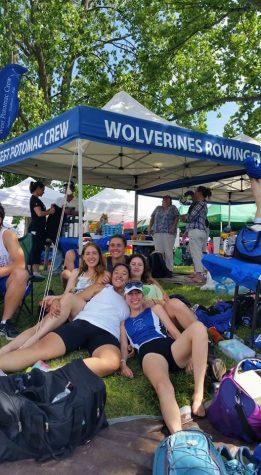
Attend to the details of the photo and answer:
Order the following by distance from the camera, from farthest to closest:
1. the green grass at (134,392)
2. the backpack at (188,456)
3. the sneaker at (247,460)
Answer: the green grass at (134,392), the sneaker at (247,460), the backpack at (188,456)

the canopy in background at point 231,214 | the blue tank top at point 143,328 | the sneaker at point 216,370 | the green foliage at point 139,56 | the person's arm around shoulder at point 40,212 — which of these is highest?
the green foliage at point 139,56

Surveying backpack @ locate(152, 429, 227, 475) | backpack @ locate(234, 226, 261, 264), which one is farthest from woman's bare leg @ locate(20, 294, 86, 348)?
backpack @ locate(152, 429, 227, 475)

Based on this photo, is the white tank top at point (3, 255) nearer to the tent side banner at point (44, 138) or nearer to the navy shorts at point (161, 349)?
the tent side banner at point (44, 138)

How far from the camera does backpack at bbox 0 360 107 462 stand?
201 centimetres

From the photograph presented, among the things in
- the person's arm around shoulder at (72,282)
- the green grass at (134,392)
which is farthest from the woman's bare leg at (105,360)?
the person's arm around shoulder at (72,282)

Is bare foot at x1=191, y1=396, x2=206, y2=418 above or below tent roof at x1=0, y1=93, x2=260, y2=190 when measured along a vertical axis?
below

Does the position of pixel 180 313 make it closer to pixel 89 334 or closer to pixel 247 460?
pixel 89 334

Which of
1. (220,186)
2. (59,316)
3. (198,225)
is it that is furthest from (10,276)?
(220,186)

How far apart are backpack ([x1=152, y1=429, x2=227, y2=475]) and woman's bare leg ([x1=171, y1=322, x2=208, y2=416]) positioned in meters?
0.60

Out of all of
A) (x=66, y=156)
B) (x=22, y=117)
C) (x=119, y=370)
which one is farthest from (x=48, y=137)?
(x=22, y=117)

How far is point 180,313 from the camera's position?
3395 mm

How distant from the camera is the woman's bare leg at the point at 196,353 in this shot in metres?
2.55

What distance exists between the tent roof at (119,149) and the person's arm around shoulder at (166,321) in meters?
2.28

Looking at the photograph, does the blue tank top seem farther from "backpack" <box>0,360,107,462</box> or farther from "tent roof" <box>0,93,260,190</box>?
"tent roof" <box>0,93,260,190</box>
